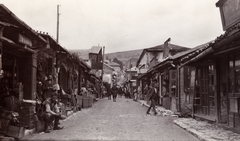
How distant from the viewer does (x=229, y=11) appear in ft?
34.4

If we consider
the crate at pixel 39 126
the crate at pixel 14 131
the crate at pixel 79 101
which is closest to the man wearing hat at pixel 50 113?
the crate at pixel 39 126

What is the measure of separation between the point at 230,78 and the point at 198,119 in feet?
12.6

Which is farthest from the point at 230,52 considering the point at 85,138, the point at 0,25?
the point at 0,25

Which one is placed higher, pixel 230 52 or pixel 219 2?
pixel 219 2

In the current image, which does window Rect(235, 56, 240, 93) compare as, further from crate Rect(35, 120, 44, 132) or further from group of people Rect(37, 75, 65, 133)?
crate Rect(35, 120, 44, 132)

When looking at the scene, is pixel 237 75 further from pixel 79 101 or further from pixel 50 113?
pixel 79 101

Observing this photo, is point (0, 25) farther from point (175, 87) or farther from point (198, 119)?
point (175, 87)

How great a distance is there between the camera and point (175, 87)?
19.8m

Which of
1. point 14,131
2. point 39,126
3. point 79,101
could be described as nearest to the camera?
point 14,131

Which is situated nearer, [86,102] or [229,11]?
[229,11]

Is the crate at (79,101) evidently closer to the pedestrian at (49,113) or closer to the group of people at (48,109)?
the group of people at (48,109)

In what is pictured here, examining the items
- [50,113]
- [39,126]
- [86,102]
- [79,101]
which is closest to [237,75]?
[50,113]

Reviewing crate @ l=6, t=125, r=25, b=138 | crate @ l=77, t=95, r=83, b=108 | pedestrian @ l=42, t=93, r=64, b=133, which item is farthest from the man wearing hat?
crate @ l=77, t=95, r=83, b=108

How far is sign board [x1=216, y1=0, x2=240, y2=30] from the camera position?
10000mm
